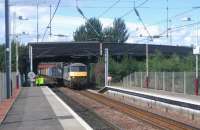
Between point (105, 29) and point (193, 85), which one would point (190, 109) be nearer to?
point (193, 85)

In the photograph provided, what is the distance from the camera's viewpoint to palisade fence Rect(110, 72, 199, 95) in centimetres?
4662

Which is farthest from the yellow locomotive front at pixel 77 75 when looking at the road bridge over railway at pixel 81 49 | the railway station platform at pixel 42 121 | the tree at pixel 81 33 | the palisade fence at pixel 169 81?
the tree at pixel 81 33

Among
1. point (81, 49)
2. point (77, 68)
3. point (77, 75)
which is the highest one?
point (81, 49)

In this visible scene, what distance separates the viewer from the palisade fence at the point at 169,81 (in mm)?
46625

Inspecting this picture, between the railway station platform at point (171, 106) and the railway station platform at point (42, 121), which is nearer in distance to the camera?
the railway station platform at point (42, 121)

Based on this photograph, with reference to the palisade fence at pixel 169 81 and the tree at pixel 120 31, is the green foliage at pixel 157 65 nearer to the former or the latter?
the palisade fence at pixel 169 81

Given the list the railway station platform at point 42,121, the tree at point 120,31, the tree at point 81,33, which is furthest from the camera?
the tree at point 81,33

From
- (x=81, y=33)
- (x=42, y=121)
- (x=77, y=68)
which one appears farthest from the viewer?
(x=81, y=33)

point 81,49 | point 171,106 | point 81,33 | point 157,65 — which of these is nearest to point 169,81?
point 157,65

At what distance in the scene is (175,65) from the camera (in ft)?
218

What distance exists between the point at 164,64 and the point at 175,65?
5.90 feet

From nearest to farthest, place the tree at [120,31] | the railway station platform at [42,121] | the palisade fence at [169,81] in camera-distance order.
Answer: the railway station platform at [42,121] < the palisade fence at [169,81] < the tree at [120,31]

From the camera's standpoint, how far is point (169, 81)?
5278 centimetres

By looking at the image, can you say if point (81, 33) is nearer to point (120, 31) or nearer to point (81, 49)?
point (120, 31)
